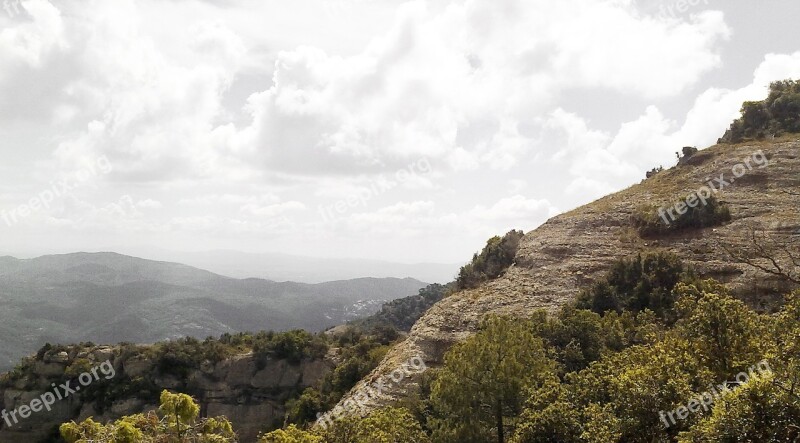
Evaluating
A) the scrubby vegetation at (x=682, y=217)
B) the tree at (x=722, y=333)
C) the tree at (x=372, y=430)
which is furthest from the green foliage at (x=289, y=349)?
the tree at (x=722, y=333)

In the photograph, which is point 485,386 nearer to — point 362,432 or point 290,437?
point 362,432

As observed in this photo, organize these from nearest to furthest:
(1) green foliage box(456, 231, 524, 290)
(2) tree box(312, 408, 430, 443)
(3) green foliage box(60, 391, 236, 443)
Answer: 1. (3) green foliage box(60, 391, 236, 443)
2. (2) tree box(312, 408, 430, 443)
3. (1) green foliage box(456, 231, 524, 290)

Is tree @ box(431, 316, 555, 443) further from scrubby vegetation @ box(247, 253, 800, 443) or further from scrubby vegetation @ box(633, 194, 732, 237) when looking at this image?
scrubby vegetation @ box(633, 194, 732, 237)

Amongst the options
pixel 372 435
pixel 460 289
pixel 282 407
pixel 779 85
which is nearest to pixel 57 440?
pixel 282 407

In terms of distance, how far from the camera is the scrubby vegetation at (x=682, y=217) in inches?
1496

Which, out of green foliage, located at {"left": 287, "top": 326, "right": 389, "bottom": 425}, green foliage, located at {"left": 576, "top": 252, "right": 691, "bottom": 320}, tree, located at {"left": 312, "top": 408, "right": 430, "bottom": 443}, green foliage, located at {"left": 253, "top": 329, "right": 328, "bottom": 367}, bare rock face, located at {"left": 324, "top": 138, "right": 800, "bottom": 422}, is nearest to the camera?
tree, located at {"left": 312, "top": 408, "right": 430, "bottom": 443}

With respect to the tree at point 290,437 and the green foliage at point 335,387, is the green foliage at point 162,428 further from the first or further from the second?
the green foliage at point 335,387

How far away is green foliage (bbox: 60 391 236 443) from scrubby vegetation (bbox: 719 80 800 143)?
57796 millimetres

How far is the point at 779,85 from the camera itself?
56750 millimetres

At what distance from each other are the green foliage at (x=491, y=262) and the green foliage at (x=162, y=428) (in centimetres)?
3543

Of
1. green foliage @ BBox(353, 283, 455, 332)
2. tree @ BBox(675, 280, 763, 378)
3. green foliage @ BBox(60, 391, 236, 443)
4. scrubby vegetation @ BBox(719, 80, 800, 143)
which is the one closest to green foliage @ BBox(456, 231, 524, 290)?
scrubby vegetation @ BBox(719, 80, 800, 143)

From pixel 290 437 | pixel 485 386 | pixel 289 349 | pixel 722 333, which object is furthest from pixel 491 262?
pixel 290 437

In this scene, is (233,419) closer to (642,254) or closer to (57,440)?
(57,440)

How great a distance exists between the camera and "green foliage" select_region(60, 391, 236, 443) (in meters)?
9.79
